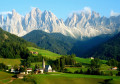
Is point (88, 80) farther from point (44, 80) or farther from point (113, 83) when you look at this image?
point (44, 80)

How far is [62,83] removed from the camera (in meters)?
86.8

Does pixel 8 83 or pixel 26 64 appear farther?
pixel 26 64

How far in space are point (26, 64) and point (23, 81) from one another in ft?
217

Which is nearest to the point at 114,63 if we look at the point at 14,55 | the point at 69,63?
the point at 69,63

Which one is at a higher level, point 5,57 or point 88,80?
point 5,57

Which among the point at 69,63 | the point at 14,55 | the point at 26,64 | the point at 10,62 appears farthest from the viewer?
the point at 14,55

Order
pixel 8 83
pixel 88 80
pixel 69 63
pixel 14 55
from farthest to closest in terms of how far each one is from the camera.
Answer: pixel 14 55 < pixel 69 63 < pixel 88 80 < pixel 8 83

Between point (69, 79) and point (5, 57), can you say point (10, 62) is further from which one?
point (69, 79)

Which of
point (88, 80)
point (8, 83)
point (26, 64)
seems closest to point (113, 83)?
point (88, 80)

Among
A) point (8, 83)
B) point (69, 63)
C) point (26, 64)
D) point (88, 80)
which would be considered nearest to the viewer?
point (8, 83)

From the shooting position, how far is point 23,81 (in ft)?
288

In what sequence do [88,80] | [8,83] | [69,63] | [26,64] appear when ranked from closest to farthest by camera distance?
[8,83]
[88,80]
[26,64]
[69,63]

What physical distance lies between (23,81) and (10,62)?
293ft

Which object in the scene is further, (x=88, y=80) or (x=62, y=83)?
(x=88, y=80)
